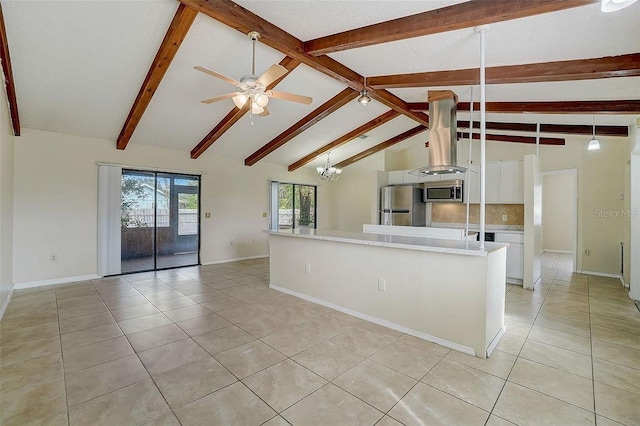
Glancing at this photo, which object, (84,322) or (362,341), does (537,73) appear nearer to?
(362,341)

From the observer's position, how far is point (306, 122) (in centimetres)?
543

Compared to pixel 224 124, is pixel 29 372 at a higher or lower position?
lower

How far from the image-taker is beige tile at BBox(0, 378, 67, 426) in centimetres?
178

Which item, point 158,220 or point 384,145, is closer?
point 158,220

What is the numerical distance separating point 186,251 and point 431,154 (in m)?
5.36

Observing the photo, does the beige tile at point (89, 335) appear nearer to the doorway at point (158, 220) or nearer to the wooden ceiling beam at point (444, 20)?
the doorway at point (158, 220)

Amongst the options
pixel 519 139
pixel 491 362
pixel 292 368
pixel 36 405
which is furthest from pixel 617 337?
pixel 36 405

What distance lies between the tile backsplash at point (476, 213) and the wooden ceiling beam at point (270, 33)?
405 centimetres

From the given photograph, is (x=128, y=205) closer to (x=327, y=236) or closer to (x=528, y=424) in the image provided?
(x=327, y=236)

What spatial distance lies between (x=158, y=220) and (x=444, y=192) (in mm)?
6101

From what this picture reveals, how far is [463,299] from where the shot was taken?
105 inches

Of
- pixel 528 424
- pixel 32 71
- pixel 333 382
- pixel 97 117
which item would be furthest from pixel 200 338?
pixel 97 117

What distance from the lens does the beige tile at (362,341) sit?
8.80 ft

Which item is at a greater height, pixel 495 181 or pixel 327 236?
pixel 495 181
